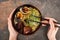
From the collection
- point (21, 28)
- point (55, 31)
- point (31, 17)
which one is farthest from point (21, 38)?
point (55, 31)

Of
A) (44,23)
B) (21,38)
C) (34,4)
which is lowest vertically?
(21,38)

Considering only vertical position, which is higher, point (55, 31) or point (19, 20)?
point (19, 20)

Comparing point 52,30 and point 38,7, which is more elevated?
point 38,7

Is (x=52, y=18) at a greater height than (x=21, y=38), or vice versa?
(x=52, y=18)

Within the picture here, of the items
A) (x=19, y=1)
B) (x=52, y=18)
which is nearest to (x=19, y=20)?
(x=19, y=1)

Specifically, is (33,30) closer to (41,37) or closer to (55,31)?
(41,37)

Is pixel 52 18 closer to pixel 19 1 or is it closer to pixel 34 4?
pixel 34 4
